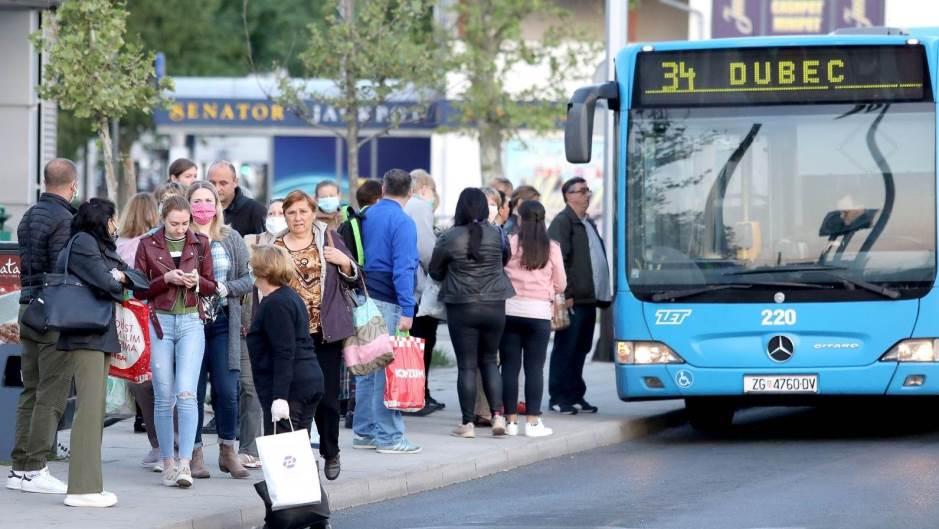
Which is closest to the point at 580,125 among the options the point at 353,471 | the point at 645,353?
the point at 645,353

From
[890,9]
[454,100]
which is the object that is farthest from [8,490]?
[890,9]

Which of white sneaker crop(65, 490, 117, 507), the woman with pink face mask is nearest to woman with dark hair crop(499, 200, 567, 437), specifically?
the woman with pink face mask

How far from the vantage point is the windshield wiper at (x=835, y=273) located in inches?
529

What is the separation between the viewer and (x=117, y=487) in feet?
35.1

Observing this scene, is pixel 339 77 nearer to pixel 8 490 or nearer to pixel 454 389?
pixel 454 389

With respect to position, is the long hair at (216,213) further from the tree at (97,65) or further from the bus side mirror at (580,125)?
the tree at (97,65)

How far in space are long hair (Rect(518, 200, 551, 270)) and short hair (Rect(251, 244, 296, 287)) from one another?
12.8 feet

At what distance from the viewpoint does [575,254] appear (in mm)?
15227

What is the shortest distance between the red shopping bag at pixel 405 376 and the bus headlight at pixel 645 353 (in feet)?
6.38

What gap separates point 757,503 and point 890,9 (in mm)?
32329

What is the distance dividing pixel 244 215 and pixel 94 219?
3.35 metres

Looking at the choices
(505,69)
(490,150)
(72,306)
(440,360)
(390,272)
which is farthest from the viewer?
(490,150)

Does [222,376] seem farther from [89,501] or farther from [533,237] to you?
[533,237]

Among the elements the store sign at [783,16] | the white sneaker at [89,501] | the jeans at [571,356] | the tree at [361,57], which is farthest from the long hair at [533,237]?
the store sign at [783,16]
